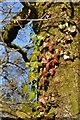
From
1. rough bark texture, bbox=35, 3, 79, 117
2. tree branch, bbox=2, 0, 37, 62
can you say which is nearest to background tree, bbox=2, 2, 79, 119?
rough bark texture, bbox=35, 3, 79, 117

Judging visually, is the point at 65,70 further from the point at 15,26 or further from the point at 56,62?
the point at 15,26

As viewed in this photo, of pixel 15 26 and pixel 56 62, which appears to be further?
pixel 15 26

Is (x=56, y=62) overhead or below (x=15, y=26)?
below

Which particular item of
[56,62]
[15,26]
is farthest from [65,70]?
[15,26]

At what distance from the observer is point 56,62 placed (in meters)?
1.44

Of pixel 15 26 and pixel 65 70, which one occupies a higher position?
pixel 15 26

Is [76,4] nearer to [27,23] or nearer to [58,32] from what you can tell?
[58,32]

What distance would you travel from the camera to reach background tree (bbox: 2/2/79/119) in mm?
1352

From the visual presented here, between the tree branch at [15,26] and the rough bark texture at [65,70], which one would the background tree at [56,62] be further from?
the tree branch at [15,26]

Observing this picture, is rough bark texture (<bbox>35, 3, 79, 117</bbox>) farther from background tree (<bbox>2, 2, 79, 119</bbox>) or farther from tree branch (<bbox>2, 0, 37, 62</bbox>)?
tree branch (<bbox>2, 0, 37, 62</bbox>)

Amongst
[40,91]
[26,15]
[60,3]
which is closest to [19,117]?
[40,91]

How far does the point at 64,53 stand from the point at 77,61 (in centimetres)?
10

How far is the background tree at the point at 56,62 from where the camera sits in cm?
135

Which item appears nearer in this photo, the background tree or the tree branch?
the background tree
